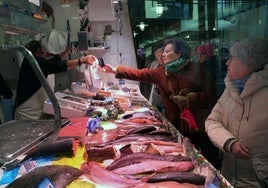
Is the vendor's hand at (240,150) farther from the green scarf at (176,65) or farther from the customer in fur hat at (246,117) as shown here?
the green scarf at (176,65)

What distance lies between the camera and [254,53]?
6.53 ft

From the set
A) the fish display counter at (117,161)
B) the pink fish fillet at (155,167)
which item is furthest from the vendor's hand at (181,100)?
the pink fish fillet at (155,167)

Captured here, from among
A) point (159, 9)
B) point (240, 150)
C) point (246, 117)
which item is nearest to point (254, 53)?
point (246, 117)

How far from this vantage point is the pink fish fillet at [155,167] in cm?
167

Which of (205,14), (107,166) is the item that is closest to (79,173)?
(107,166)

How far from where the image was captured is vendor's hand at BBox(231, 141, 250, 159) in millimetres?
1940

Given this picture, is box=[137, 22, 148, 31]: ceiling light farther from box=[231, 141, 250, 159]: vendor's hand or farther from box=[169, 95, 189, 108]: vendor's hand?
box=[231, 141, 250, 159]: vendor's hand

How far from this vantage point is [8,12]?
6.49 feet

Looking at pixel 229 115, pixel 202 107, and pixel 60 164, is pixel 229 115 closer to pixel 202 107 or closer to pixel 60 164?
pixel 202 107

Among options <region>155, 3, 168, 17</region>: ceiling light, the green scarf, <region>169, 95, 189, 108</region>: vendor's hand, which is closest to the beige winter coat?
<region>169, 95, 189, 108</region>: vendor's hand

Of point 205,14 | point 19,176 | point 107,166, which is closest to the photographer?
point 19,176

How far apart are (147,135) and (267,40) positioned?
107cm

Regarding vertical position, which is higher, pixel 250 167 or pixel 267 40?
pixel 267 40

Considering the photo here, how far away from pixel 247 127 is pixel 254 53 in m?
0.49
